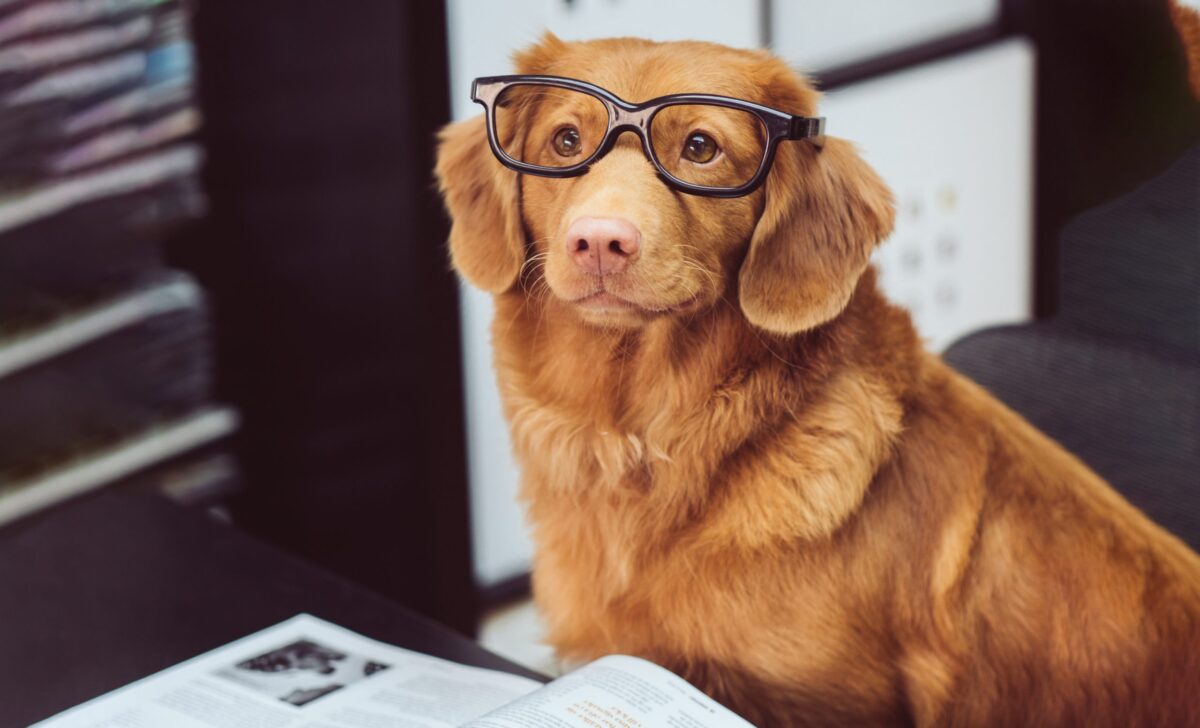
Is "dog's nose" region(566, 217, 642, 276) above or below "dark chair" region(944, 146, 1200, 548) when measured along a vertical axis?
above

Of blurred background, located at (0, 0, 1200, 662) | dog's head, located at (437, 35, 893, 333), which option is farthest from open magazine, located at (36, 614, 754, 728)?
blurred background, located at (0, 0, 1200, 662)

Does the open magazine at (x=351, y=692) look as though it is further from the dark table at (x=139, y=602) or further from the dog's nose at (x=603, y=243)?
the dog's nose at (x=603, y=243)

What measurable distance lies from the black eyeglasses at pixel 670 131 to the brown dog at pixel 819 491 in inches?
0.9

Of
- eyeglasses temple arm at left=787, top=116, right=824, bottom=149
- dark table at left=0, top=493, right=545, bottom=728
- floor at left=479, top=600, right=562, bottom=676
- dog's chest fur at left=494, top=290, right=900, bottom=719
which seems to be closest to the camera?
eyeglasses temple arm at left=787, top=116, right=824, bottom=149

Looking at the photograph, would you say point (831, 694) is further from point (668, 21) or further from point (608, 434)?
point (668, 21)

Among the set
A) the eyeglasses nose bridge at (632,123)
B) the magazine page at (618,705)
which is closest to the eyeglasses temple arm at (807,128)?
the eyeglasses nose bridge at (632,123)

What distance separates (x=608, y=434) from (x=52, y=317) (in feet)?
4.30

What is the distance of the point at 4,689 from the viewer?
135cm

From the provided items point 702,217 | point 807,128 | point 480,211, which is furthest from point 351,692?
point 807,128

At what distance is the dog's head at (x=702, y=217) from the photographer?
1074 mm

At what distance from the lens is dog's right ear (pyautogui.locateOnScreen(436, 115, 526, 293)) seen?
1219mm

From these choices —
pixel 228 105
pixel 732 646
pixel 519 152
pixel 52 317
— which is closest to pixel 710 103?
pixel 519 152

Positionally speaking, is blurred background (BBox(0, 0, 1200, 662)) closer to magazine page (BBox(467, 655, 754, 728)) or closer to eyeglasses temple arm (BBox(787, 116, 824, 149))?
eyeglasses temple arm (BBox(787, 116, 824, 149))

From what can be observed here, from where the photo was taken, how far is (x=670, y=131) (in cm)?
108
